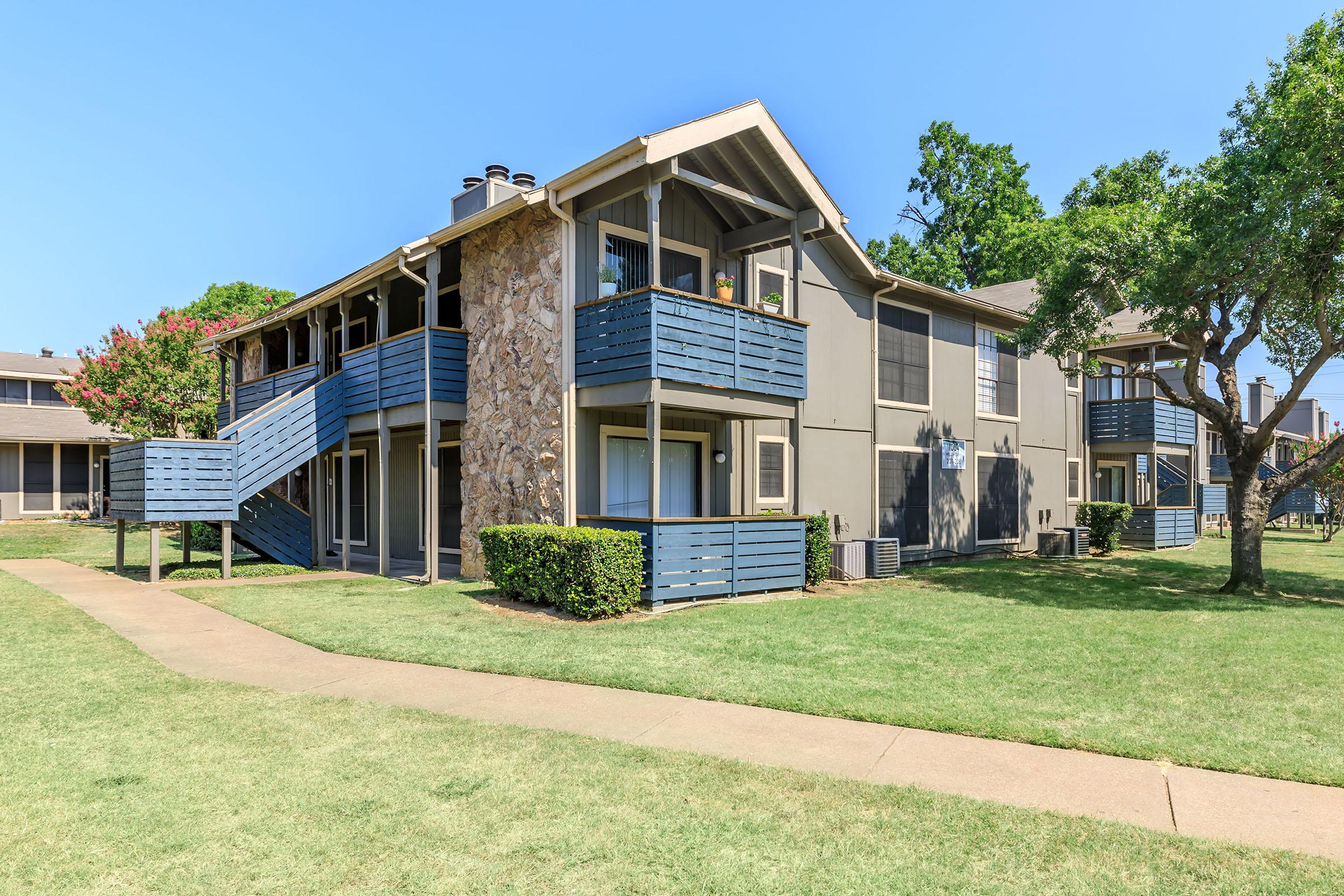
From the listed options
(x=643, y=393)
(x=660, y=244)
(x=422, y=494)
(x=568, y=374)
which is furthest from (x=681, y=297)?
(x=422, y=494)

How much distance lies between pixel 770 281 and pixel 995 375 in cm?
770

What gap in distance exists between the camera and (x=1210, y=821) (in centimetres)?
388

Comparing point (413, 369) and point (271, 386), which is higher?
point (271, 386)

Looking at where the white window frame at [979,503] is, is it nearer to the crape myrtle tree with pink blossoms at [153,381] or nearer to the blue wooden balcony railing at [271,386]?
the blue wooden balcony railing at [271,386]

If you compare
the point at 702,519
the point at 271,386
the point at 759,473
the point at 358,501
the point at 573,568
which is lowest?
the point at 573,568

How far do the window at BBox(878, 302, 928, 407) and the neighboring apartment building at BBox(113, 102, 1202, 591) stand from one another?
0.21ft

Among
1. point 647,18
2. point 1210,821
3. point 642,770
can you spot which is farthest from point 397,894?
point 647,18

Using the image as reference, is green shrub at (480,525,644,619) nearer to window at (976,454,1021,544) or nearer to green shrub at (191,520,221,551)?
window at (976,454,1021,544)

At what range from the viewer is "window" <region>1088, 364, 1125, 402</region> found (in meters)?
22.9

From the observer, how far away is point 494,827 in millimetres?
3719

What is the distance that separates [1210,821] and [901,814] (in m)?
1.54

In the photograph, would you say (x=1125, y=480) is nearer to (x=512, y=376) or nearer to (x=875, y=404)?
(x=875, y=404)

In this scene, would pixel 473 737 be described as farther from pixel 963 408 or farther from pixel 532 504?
pixel 963 408

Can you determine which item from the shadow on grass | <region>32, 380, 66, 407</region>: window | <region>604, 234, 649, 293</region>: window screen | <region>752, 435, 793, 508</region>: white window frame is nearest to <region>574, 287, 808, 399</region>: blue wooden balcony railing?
<region>604, 234, 649, 293</region>: window screen
